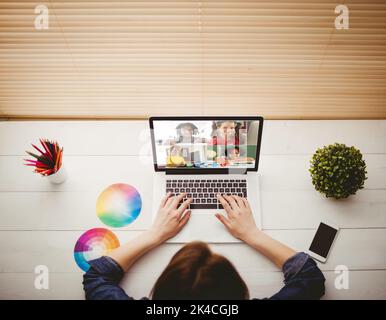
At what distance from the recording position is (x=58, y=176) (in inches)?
53.6

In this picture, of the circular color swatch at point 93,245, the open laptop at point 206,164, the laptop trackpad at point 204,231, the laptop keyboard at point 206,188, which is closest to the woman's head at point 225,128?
the open laptop at point 206,164

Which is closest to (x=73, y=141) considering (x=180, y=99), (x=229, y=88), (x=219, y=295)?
(x=180, y=99)

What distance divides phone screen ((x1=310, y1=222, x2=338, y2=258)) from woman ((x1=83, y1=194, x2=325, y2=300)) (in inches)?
3.0

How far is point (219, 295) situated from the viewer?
1148 mm

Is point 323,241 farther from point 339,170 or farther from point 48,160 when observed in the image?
point 48,160

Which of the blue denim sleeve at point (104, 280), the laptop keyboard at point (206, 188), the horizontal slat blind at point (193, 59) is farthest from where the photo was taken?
the laptop keyboard at point (206, 188)

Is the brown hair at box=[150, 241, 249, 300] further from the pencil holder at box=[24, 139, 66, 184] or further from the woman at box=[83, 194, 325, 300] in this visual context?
the pencil holder at box=[24, 139, 66, 184]

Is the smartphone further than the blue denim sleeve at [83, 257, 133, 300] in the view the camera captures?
Yes

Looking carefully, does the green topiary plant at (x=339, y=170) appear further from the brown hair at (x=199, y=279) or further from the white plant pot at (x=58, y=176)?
the white plant pot at (x=58, y=176)

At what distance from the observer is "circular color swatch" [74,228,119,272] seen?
124cm

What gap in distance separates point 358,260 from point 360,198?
257 mm

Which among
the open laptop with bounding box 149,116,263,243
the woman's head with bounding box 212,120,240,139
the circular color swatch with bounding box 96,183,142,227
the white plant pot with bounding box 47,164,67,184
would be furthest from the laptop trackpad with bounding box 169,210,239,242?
the white plant pot with bounding box 47,164,67,184

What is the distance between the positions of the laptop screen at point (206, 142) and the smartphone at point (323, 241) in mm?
352

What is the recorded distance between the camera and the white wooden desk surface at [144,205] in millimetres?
1202
